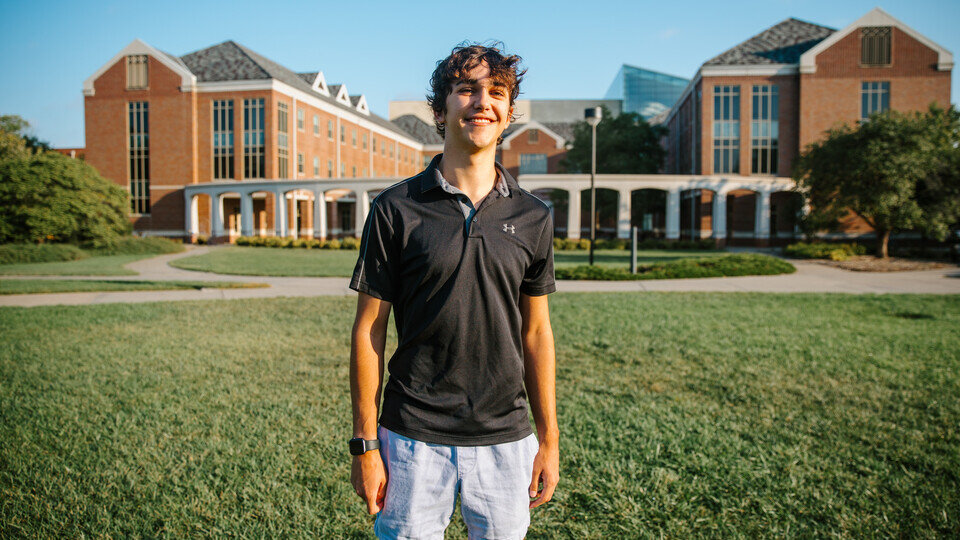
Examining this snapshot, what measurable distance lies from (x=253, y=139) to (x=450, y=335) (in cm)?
4774

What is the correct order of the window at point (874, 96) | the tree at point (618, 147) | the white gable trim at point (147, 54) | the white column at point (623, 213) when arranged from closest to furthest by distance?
the white column at point (623, 213) → the window at point (874, 96) → the tree at point (618, 147) → the white gable trim at point (147, 54)

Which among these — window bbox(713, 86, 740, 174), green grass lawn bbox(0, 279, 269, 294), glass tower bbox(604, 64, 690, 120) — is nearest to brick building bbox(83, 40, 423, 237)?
green grass lawn bbox(0, 279, 269, 294)

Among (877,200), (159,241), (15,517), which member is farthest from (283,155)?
(15,517)

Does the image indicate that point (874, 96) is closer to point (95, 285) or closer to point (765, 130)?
point (765, 130)

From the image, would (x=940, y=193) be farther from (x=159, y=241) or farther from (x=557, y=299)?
(x=159, y=241)

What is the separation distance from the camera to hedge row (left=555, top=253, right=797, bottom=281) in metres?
16.7

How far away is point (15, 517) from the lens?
323 centimetres

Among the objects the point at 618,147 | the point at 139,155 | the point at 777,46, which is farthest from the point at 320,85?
the point at 777,46

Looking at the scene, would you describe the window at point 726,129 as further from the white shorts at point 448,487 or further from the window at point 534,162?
the white shorts at point 448,487

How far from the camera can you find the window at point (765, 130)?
40.0 meters

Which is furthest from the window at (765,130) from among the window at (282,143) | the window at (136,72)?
the window at (136,72)

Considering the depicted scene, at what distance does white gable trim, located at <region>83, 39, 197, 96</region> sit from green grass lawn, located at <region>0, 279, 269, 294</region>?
1347 inches

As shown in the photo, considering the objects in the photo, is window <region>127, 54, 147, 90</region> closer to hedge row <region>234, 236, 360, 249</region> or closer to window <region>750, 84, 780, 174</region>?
hedge row <region>234, 236, 360, 249</region>

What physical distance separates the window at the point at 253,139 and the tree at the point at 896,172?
3735 centimetres
